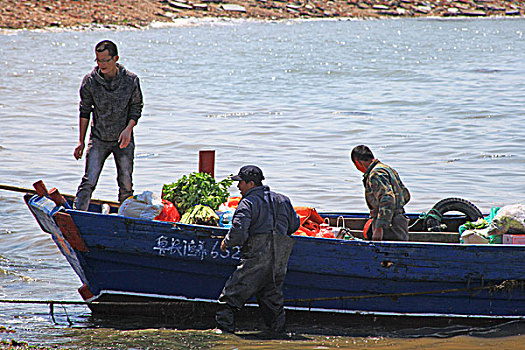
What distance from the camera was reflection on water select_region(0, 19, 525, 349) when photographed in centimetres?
766

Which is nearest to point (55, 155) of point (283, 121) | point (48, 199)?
point (283, 121)

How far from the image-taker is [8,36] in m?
52.8

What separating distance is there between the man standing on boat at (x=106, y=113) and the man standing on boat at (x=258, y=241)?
5.60ft

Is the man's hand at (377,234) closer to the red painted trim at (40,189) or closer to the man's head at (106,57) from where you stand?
the man's head at (106,57)

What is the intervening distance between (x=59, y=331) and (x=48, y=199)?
1310 mm

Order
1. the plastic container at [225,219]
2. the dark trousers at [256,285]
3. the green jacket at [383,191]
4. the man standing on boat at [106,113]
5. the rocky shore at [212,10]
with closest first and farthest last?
1. the dark trousers at [256,285]
2. the green jacket at [383,191]
3. the plastic container at [225,219]
4. the man standing on boat at [106,113]
5. the rocky shore at [212,10]

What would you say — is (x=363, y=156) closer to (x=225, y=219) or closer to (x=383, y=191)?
(x=383, y=191)

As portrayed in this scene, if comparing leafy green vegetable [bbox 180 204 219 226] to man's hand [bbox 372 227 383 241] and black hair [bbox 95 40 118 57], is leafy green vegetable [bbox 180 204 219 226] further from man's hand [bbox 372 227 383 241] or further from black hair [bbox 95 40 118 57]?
black hair [bbox 95 40 118 57]

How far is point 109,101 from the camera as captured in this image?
820 cm

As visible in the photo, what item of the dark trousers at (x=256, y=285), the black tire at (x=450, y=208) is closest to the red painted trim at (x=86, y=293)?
the dark trousers at (x=256, y=285)

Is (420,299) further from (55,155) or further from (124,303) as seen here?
(55,155)

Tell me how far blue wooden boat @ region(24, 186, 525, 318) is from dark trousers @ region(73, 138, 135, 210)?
1.52 ft

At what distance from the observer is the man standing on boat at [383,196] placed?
7.48 metres

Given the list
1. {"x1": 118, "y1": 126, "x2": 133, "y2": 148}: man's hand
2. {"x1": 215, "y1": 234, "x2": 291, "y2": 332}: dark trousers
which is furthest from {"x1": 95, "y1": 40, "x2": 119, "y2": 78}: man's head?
{"x1": 215, "y1": 234, "x2": 291, "y2": 332}: dark trousers
